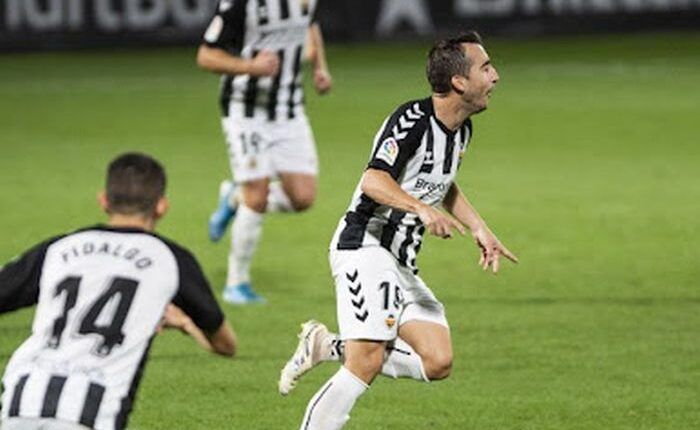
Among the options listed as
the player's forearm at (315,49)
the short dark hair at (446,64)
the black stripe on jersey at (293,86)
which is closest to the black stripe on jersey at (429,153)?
the short dark hair at (446,64)

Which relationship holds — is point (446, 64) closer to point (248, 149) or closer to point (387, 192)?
point (387, 192)

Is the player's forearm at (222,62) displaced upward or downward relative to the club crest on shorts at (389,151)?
downward

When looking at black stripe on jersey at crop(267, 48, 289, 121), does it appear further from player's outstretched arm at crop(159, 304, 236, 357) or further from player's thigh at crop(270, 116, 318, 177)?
player's outstretched arm at crop(159, 304, 236, 357)

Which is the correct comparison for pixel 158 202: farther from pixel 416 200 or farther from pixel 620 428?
pixel 620 428

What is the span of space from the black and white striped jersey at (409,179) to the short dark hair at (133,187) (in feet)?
6.22

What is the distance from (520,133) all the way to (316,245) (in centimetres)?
670

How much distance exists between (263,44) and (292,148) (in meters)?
0.69

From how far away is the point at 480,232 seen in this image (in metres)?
7.70

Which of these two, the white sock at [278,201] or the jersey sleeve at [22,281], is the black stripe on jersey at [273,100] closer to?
the white sock at [278,201]

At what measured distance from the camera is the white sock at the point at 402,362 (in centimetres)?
791

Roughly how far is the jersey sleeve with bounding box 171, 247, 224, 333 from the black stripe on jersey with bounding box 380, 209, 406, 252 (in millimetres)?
1867

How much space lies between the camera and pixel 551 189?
54.5 feet

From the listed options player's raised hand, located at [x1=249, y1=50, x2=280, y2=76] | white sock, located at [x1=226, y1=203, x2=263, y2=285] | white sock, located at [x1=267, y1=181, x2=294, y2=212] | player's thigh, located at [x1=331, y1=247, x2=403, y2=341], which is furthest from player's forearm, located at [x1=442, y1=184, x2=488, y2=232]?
white sock, located at [x1=267, y1=181, x2=294, y2=212]

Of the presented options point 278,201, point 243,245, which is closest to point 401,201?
point 243,245
